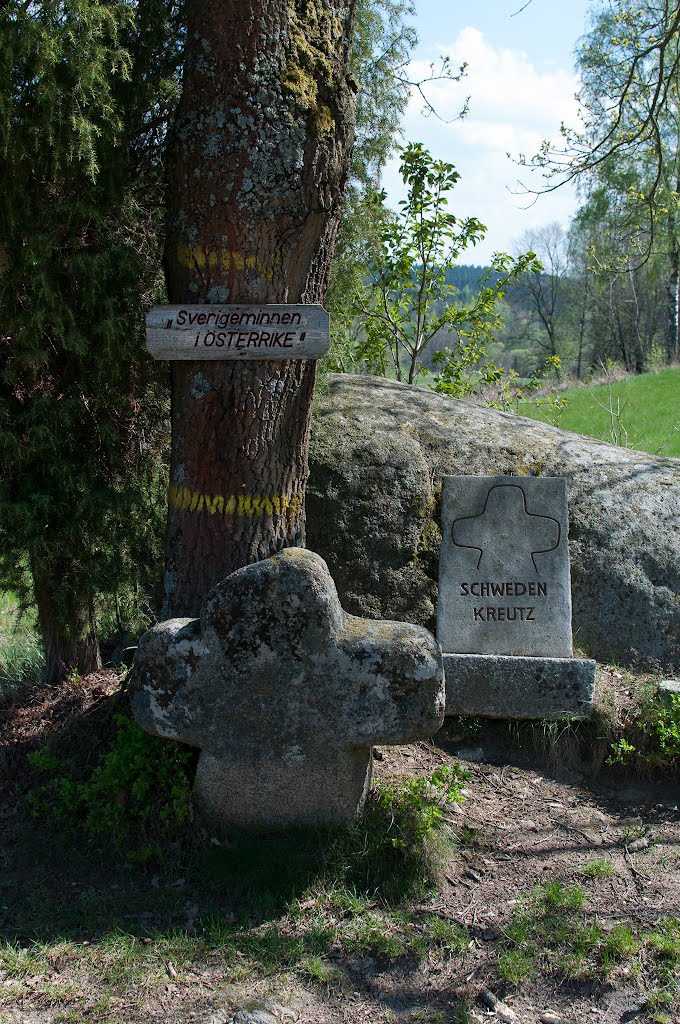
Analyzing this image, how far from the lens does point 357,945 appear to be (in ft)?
10.6

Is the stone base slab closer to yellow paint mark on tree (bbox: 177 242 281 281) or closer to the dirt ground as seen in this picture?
the dirt ground

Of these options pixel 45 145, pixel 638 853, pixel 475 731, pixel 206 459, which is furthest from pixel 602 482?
pixel 45 145

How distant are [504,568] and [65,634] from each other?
253 centimetres

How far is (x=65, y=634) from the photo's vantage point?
4.70 m

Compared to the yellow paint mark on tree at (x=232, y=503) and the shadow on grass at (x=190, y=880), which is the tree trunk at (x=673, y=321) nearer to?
the yellow paint mark on tree at (x=232, y=503)

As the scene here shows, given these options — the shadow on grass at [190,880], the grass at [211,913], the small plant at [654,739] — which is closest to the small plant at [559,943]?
the grass at [211,913]

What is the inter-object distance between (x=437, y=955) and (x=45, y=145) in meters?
3.78

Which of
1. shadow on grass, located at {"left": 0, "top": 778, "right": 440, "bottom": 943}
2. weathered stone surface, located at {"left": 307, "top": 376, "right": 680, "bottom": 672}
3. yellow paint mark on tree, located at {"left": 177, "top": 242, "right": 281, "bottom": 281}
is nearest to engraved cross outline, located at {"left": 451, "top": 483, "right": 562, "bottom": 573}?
weathered stone surface, located at {"left": 307, "top": 376, "right": 680, "bottom": 672}

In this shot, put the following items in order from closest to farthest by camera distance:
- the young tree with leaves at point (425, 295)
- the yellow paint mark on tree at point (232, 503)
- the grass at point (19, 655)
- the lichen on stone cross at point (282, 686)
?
the lichen on stone cross at point (282, 686) < the yellow paint mark on tree at point (232, 503) < the grass at point (19, 655) < the young tree with leaves at point (425, 295)

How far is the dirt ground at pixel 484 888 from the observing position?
2.95 metres

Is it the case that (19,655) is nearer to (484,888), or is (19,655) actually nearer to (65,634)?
(65,634)

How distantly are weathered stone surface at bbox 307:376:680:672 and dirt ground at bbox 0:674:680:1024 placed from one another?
911mm

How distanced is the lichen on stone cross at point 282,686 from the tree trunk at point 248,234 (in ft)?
1.46

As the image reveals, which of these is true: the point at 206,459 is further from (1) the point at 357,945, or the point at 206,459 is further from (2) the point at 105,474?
(1) the point at 357,945
